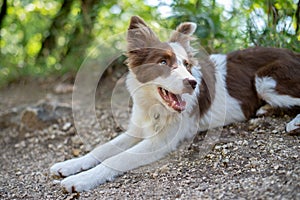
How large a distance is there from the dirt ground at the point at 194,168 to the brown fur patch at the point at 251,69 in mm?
260

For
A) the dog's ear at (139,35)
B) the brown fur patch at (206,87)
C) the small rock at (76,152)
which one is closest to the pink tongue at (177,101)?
the brown fur patch at (206,87)

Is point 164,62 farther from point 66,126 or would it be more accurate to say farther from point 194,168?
point 66,126

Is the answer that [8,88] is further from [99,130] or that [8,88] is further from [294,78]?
[294,78]

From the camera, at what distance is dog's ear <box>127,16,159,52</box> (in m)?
3.70

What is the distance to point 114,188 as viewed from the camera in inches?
128

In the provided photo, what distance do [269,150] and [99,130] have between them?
225 cm

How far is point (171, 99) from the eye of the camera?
3619 millimetres

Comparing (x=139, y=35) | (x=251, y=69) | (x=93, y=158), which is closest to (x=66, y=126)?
(x=93, y=158)

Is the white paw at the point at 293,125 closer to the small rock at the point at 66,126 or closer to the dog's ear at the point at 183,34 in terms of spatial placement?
the dog's ear at the point at 183,34

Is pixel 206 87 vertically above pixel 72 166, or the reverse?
pixel 206 87

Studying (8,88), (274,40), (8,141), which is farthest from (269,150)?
(8,88)

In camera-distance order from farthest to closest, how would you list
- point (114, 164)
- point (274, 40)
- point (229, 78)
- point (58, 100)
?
point (58, 100)
point (274, 40)
point (229, 78)
point (114, 164)

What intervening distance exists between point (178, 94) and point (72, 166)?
46.8 inches

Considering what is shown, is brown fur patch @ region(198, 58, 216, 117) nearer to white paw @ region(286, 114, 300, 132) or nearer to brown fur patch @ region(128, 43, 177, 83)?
brown fur patch @ region(128, 43, 177, 83)
